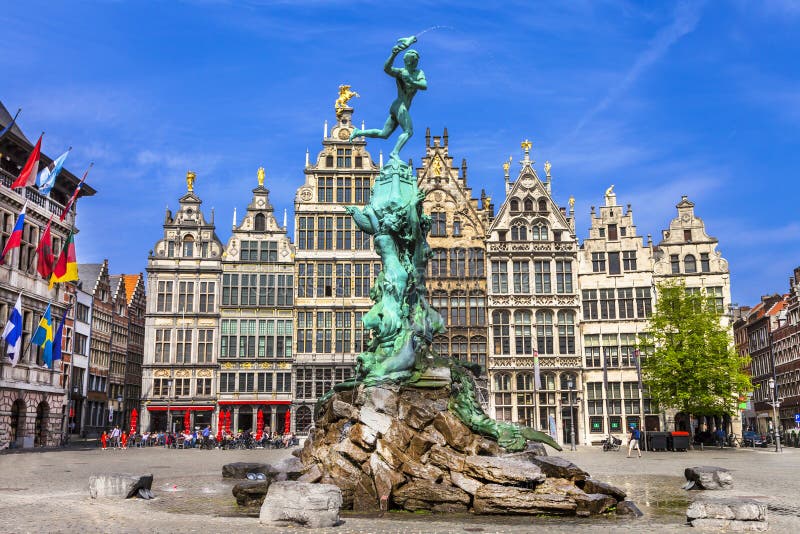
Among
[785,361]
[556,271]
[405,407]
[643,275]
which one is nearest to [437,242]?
[556,271]

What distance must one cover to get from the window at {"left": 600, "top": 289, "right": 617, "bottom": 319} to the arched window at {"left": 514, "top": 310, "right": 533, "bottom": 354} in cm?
496

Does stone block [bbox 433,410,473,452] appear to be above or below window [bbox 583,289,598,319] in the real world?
below

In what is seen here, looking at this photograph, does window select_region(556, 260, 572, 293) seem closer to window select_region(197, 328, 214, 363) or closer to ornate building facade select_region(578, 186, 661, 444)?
ornate building facade select_region(578, 186, 661, 444)

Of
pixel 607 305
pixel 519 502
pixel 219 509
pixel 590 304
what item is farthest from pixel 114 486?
pixel 607 305

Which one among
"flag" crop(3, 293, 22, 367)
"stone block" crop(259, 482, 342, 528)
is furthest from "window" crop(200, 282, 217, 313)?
"stone block" crop(259, 482, 342, 528)

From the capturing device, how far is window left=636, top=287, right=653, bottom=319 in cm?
4978

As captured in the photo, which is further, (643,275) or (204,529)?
(643,275)

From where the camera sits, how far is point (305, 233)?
5128 cm

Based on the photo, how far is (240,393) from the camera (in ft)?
164

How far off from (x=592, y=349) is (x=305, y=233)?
20.7m

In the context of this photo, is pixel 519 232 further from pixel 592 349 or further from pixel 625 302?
pixel 592 349

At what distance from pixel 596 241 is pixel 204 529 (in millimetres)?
43570

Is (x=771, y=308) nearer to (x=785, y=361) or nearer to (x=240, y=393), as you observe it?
(x=785, y=361)

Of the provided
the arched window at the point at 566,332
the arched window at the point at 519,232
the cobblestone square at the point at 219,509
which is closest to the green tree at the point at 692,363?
the arched window at the point at 566,332
